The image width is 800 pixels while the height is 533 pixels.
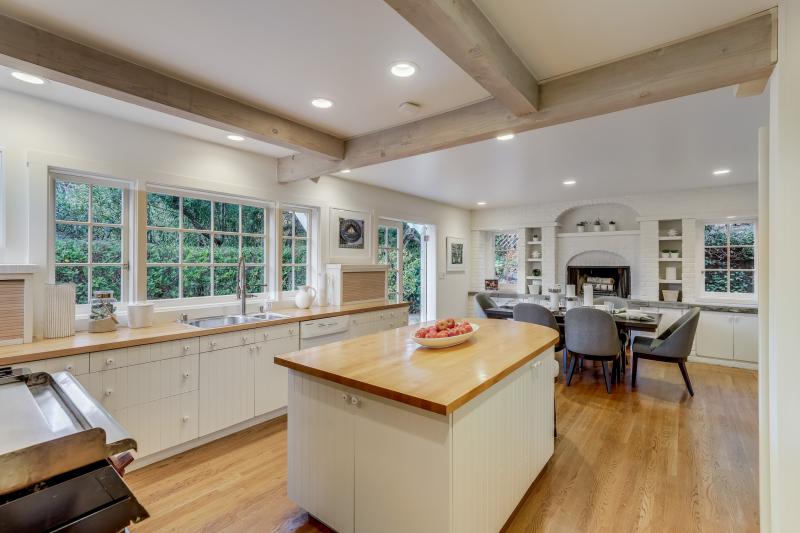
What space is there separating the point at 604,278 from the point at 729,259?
1547 millimetres

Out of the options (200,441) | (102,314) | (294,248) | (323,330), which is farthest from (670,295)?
(102,314)

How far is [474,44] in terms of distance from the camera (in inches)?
58.4

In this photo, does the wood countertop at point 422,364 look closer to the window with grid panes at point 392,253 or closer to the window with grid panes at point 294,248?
the window with grid panes at point 294,248

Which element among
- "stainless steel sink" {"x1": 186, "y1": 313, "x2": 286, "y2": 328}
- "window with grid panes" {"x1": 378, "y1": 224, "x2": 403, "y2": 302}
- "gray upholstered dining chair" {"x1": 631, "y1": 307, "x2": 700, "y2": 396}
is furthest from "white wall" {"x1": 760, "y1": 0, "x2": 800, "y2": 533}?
"window with grid panes" {"x1": 378, "y1": 224, "x2": 403, "y2": 302}

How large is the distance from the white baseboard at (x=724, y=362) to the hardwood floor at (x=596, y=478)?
1613 millimetres

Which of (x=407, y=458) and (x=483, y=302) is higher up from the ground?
(x=483, y=302)

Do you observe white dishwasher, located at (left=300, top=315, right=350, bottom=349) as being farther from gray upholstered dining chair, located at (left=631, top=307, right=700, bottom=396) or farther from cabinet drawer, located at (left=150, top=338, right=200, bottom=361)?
gray upholstered dining chair, located at (left=631, top=307, right=700, bottom=396)

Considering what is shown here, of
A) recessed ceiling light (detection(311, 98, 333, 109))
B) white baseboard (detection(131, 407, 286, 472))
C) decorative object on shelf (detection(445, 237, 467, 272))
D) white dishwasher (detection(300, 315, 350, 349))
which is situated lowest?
white baseboard (detection(131, 407, 286, 472))

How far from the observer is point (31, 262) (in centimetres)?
230

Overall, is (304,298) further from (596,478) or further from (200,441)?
(596,478)

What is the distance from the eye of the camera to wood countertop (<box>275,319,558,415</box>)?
1403 mm

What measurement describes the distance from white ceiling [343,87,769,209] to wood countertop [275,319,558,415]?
167cm

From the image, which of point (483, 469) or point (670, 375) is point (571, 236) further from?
point (483, 469)

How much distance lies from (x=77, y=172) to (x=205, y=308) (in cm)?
133
